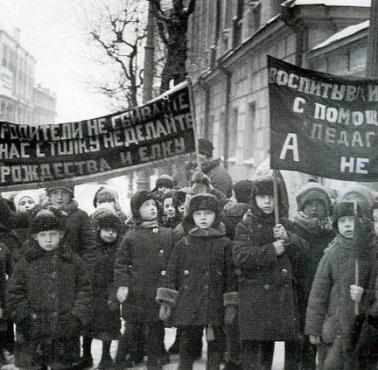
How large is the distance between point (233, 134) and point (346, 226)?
1415 centimetres

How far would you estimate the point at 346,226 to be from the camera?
15.5ft

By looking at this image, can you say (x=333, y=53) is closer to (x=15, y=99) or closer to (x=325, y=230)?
(x=325, y=230)

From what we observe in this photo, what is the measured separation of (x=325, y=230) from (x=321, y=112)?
0.96 m

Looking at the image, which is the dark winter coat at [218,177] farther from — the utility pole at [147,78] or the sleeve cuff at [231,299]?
the utility pole at [147,78]

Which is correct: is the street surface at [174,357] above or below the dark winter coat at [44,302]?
below

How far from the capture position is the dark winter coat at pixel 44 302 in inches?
203

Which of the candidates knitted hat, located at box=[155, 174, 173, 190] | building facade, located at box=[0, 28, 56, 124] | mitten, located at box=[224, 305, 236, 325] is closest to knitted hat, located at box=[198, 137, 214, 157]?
knitted hat, located at box=[155, 174, 173, 190]

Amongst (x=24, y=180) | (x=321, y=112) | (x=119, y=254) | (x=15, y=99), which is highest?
(x=15, y=99)

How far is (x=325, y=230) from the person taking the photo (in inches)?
215

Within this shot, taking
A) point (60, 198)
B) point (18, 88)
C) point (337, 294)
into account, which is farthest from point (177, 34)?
point (18, 88)

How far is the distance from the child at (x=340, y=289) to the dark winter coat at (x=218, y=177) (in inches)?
128

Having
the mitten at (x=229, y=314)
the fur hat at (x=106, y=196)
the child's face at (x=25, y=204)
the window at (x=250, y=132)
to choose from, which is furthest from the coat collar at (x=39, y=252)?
the window at (x=250, y=132)

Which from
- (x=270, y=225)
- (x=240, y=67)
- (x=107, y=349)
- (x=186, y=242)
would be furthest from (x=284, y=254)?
(x=240, y=67)

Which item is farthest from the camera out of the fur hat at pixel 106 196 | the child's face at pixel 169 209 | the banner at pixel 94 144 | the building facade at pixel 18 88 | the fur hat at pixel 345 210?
the building facade at pixel 18 88
